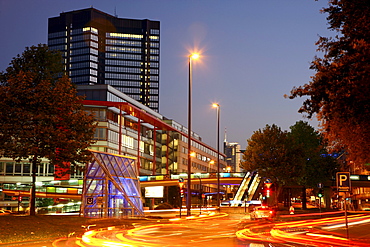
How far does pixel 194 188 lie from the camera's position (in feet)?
488

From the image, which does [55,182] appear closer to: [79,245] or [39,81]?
[39,81]

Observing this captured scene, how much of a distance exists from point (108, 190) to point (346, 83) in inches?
1301

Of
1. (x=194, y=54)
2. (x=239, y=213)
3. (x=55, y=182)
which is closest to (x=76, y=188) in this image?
(x=55, y=182)

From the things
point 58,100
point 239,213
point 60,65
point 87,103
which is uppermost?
point 87,103

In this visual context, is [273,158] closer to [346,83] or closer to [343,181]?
[343,181]

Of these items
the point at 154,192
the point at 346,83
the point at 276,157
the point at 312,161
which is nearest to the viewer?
the point at 346,83

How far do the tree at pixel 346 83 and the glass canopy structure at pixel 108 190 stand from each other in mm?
28822

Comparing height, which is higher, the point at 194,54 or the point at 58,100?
the point at 194,54

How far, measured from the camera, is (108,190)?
46500 mm

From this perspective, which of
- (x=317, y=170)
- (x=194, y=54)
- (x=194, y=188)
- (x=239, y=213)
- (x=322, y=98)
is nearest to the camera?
(x=322, y=98)

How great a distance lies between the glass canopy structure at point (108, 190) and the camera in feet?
150

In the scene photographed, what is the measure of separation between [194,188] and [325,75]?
133 metres

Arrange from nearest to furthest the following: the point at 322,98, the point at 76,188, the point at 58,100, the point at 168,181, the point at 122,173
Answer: the point at 322,98
the point at 58,100
the point at 122,173
the point at 76,188
the point at 168,181

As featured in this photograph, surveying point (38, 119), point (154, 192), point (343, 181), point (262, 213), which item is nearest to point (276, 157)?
point (262, 213)
